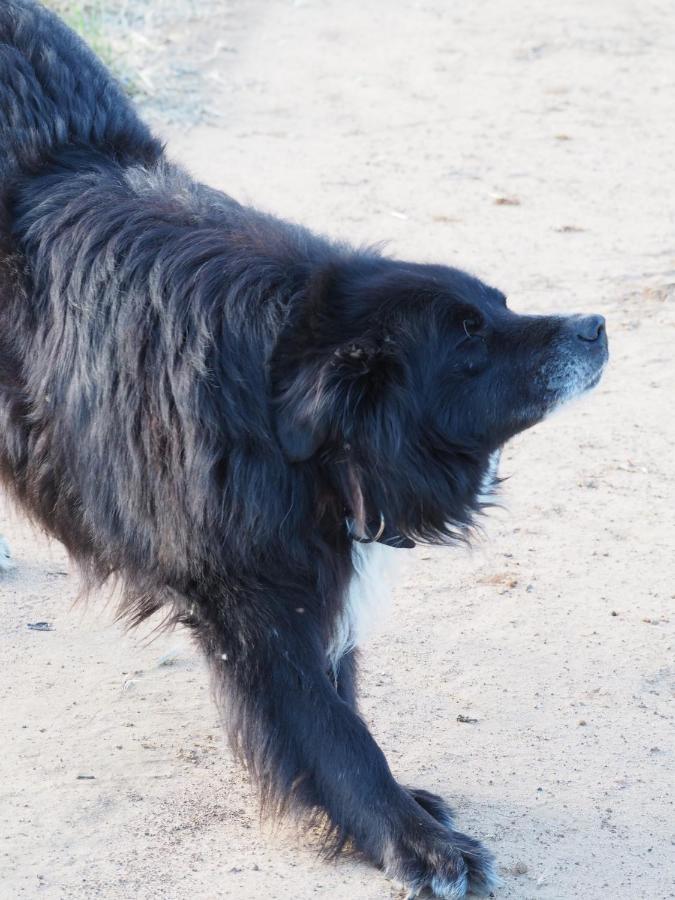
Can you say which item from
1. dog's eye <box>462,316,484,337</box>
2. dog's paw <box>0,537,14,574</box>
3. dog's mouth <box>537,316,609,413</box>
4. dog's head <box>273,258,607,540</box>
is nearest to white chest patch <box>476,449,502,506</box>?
dog's head <box>273,258,607,540</box>

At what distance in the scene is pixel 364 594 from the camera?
3561mm

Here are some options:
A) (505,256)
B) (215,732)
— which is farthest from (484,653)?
(505,256)

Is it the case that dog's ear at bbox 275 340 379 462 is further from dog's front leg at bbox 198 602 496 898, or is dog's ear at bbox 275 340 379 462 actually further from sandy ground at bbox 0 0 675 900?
sandy ground at bbox 0 0 675 900

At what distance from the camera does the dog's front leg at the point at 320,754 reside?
3.29m

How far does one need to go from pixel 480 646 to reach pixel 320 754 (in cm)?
116

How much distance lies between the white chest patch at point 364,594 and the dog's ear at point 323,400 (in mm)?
394

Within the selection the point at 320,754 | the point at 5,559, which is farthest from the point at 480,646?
the point at 5,559

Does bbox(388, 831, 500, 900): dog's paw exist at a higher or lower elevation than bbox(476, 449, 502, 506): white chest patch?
lower

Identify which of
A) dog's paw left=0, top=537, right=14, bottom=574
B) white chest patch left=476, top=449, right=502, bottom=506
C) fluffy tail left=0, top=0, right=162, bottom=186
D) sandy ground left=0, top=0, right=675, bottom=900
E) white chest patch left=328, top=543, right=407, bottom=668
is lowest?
dog's paw left=0, top=537, right=14, bottom=574

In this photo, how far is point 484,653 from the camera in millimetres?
4336

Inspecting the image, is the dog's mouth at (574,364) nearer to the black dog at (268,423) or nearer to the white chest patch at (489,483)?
the black dog at (268,423)

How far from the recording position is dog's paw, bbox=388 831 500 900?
328cm

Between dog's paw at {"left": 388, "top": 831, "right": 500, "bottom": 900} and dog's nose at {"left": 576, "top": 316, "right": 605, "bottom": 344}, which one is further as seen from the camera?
dog's nose at {"left": 576, "top": 316, "right": 605, "bottom": 344}

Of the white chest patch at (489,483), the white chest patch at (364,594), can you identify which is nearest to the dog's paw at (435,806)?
the white chest patch at (364,594)
